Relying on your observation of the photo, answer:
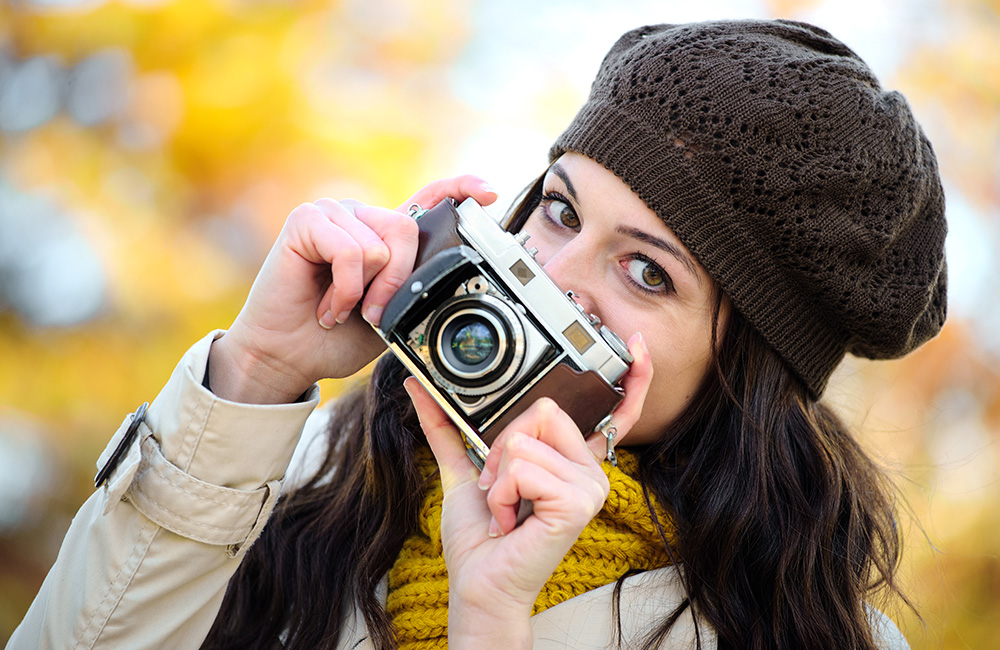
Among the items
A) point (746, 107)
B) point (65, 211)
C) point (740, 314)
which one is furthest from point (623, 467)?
point (65, 211)

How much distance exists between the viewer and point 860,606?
4.84 ft

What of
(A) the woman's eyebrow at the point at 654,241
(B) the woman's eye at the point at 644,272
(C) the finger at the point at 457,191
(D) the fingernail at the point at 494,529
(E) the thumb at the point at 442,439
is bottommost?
(D) the fingernail at the point at 494,529

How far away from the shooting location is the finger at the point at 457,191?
1319 millimetres

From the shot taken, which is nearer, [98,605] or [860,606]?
[98,605]

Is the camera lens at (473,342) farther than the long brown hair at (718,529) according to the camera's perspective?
No

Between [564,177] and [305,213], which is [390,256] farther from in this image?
[564,177]

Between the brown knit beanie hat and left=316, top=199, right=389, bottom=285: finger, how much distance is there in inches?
A: 19.3

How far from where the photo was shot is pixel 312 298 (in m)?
1.24

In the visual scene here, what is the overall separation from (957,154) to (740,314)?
1913mm

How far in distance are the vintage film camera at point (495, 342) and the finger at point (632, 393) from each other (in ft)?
0.06

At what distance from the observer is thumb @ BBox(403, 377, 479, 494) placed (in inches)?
47.6

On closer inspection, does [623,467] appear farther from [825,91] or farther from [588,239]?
[825,91]

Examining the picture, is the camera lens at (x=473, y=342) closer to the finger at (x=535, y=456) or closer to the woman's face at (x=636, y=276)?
the finger at (x=535, y=456)

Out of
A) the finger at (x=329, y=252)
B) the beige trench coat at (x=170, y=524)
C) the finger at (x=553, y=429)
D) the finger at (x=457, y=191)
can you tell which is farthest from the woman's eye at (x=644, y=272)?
the beige trench coat at (x=170, y=524)
